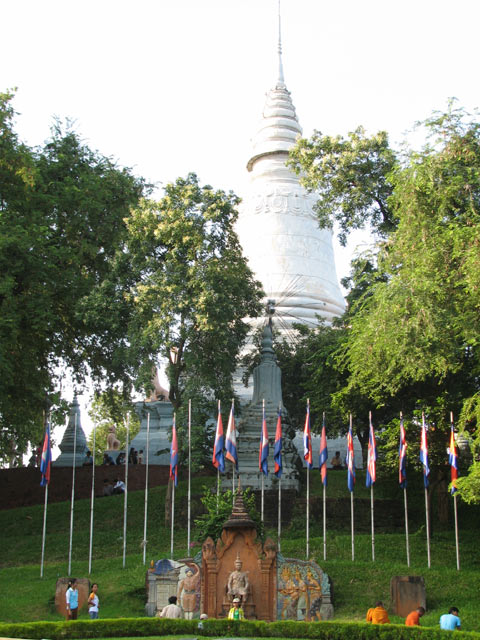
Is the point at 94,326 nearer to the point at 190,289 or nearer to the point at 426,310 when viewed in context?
the point at 190,289

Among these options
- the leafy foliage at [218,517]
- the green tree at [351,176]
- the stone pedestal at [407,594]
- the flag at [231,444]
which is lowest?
the stone pedestal at [407,594]

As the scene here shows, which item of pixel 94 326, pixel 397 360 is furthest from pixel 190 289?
pixel 397 360

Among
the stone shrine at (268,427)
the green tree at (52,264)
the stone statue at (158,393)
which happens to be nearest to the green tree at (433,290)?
the stone shrine at (268,427)

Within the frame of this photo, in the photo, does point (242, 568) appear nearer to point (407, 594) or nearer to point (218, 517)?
point (218, 517)

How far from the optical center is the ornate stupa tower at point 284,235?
33.0m

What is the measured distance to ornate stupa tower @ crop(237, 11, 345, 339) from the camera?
33031mm

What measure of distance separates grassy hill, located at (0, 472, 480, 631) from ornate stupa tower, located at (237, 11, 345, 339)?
9.52 metres

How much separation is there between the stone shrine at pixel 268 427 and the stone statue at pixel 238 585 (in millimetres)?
7151

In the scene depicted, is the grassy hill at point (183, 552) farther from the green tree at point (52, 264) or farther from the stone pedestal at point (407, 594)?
the green tree at point (52, 264)

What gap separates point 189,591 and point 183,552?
2924 mm

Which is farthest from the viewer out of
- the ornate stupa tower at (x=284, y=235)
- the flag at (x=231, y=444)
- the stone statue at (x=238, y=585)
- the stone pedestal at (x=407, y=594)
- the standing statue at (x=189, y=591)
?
the ornate stupa tower at (x=284, y=235)

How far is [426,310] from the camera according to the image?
1631 cm

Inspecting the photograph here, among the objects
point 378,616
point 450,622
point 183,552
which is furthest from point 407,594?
point 183,552

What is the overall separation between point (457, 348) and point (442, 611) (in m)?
5.15
